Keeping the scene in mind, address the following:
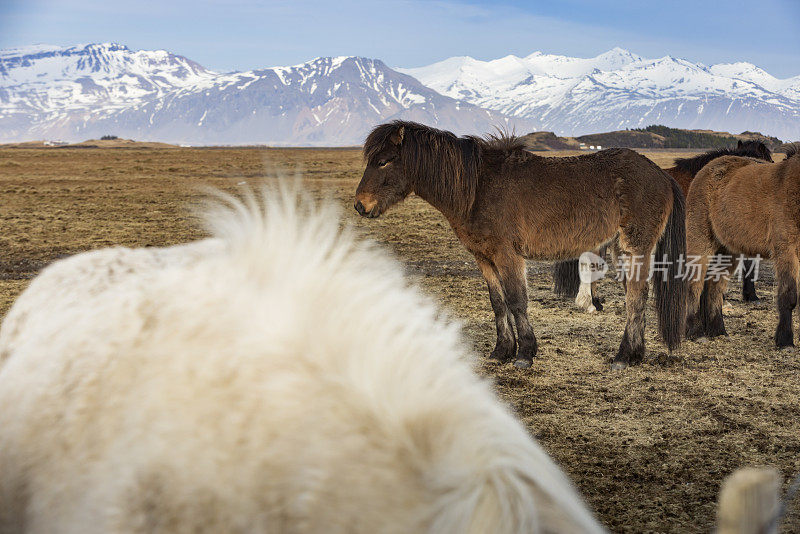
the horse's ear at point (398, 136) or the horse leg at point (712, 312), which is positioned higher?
the horse's ear at point (398, 136)

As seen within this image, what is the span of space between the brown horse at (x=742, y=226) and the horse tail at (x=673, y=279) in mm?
910

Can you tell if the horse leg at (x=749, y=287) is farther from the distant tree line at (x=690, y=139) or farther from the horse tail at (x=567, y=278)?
the distant tree line at (x=690, y=139)

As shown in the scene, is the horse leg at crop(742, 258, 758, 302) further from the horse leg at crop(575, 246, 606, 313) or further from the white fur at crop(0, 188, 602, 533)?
the white fur at crop(0, 188, 602, 533)

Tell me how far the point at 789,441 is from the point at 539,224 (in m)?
2.83

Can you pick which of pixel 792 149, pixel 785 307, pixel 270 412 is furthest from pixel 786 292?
pixel 270 412

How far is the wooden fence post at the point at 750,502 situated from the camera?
0.86 metres

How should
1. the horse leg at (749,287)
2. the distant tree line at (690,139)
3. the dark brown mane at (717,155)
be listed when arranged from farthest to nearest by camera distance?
the distant tree line at (690,139) → the dark brown mane at (717,155) → the horse leg at (749,287)

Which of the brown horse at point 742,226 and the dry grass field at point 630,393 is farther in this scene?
the brown horse at point 742,226

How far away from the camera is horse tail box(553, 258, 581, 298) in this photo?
9.10 metres

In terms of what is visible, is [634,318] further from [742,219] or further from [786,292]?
[742,219]

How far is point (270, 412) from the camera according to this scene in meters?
1.21

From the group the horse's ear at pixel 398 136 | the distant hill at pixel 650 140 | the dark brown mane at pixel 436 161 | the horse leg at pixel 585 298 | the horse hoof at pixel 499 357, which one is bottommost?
the horse hoof at pixel 499 357

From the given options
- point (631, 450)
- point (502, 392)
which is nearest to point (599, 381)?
point (502, 392)

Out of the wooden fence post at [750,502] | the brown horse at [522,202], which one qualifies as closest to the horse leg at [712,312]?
the brown horse at [522,202]
